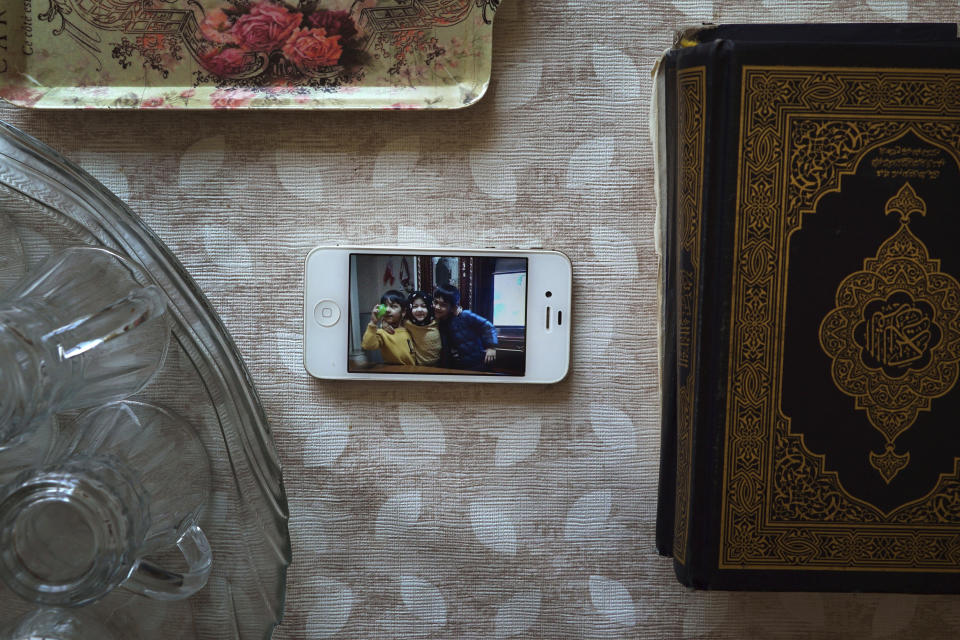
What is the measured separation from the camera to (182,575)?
40 cm

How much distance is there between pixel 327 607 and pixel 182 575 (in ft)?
0.68

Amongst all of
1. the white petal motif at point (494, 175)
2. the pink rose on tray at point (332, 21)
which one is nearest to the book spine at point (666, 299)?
the white petal motif at point (494, 175)

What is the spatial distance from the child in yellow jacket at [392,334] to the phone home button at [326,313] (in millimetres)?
28

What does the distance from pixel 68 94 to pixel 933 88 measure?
0.65 m

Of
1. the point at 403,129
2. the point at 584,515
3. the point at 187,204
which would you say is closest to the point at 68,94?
the point at 187,204

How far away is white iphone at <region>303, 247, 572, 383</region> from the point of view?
0.56 meters

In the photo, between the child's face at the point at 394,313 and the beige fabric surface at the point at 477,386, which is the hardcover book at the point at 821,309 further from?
the child's face at the point at 394,313

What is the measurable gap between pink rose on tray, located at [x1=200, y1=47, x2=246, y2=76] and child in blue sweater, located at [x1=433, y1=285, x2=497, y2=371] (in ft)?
0.81

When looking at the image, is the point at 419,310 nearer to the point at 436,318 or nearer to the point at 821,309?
the point at 436,318

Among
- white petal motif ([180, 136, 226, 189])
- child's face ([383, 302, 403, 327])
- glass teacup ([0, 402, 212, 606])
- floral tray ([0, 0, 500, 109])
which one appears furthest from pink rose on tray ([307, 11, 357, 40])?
glass teacup ([0, 402, 212, 606])

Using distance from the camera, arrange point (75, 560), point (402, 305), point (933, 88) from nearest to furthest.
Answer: point (75, 560) < point (933, 88) < point (402, 305)

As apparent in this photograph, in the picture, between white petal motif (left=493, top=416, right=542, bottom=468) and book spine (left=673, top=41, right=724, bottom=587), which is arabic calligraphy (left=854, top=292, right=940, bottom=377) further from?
white petal motif (left=493, top=416, right=542, bottom=468)

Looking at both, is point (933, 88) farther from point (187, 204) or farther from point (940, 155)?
point (187, 204)

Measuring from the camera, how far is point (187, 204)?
0.58 meters
